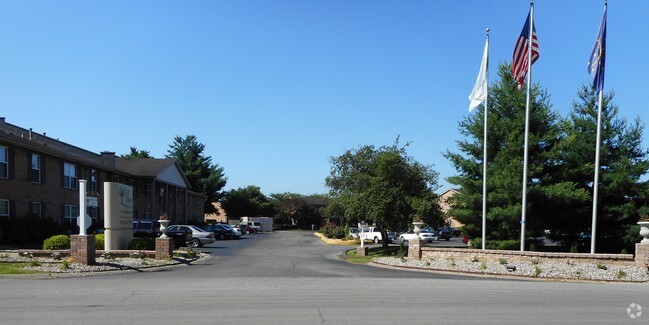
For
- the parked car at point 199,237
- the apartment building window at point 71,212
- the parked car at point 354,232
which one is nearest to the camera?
the parked car at point 199,237

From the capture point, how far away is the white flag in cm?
2406

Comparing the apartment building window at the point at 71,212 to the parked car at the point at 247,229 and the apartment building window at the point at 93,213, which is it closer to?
the apartment building window at the point at 93,213

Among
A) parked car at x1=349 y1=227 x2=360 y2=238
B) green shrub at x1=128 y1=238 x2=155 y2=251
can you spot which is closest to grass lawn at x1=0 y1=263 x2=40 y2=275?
green shrub at x1=128 y1=238 x2=155 y2=251

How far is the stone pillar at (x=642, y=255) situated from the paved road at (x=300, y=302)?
5918 mm

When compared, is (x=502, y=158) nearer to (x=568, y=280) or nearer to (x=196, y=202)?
(x=568, y=280)

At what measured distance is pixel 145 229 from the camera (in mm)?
35125

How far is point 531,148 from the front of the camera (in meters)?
26.2

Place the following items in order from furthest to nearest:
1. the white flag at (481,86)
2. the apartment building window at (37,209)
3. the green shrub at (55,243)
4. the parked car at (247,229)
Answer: the parked car at (247,229)
the apartment building window at (37,209)
the white flag at (481,86)
the green shrub at (55,243)

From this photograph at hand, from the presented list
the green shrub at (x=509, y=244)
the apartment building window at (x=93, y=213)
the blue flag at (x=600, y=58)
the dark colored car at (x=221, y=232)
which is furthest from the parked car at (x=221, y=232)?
the blue flag at (x=600, y=58)

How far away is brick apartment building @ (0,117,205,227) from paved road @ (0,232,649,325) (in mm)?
17517

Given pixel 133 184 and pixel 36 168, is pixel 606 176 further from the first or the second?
pixel 133 184

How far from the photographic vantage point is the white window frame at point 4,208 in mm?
29609

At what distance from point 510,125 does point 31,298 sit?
70.4ft

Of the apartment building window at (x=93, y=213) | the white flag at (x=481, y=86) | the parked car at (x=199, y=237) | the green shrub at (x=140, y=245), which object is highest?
the white flag at (x=481, y=86)
